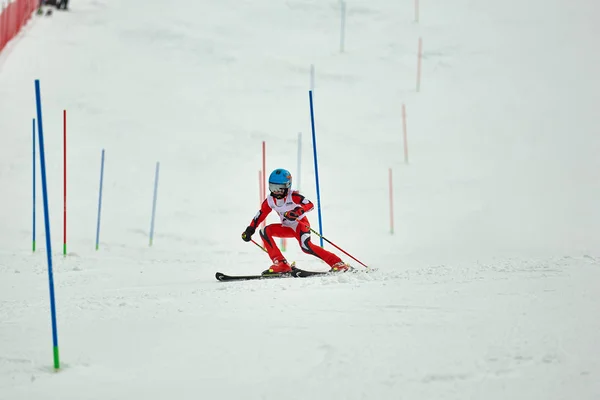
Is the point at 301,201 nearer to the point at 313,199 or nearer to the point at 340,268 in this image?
the point at 340,268

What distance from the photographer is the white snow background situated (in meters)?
4.16

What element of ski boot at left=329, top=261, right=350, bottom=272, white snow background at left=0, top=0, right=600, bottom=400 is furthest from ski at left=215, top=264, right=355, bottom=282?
white snow background at left=0, top=0, right=600, bottom=400

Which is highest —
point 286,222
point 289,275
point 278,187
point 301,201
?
point 278,187

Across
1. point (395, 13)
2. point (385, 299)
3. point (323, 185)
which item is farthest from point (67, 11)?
point (385, 299)

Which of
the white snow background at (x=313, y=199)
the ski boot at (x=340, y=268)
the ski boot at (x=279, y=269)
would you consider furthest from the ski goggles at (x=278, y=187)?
the white snow background at (x=313, y=199)

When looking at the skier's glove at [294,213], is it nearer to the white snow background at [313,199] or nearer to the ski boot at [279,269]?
the ski boot at [279,269]

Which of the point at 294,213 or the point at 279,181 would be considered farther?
the point at 294,213

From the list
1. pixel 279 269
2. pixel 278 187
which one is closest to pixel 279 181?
pixel 278 187

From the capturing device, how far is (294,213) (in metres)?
7.44

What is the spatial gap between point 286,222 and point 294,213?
195mm

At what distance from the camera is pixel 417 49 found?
20.0 m

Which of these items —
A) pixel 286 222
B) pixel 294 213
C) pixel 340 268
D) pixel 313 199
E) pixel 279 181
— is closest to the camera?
pixel 340 268

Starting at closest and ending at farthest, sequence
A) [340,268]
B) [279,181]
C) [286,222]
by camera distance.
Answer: [340,268], [279,181], [286,222]

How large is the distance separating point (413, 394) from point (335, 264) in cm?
349
